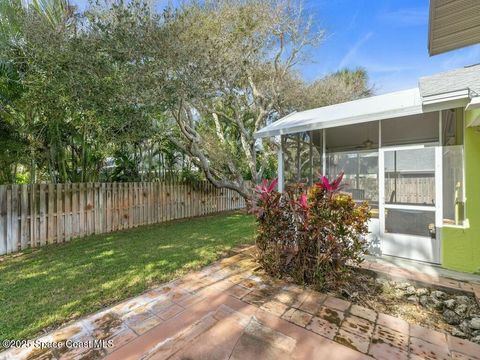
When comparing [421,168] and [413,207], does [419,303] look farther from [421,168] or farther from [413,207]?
[421,168]

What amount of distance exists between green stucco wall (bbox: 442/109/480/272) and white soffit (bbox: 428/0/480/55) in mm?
1304

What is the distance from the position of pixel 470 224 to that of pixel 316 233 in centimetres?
280

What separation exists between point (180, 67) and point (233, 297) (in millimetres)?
5328

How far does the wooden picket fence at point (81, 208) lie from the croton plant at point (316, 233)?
5.53 meters

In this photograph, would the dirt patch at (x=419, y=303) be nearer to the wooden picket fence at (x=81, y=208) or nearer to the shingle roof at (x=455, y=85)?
the shingle roof at (x=455, y=85)

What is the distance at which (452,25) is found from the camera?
3094mm

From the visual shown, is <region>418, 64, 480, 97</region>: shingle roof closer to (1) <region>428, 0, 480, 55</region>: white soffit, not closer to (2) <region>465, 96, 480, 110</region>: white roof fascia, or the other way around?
(2) <region>465, 96, 480, 110</region>: white roof fascia

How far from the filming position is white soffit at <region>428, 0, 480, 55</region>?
9.12 ft

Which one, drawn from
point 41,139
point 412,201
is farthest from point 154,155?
point 412,201

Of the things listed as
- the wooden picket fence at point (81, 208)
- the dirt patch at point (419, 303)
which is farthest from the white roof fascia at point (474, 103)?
the wooden picket fence at point (81, 208)

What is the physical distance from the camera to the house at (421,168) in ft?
13.7

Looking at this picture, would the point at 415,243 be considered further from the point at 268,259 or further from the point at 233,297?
the point at 233,297

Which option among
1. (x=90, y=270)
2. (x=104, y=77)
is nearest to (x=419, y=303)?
(x=90, y=270)

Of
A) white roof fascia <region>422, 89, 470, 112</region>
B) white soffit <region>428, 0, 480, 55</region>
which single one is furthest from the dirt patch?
white soffit <region>428, 0, 480, 55</region>
